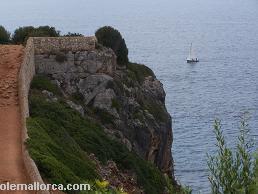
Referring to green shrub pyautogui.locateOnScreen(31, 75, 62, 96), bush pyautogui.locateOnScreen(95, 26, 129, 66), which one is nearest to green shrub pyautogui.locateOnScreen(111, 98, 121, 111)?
green shrub pyautogui.locateOnScreen(31, 75, 62, 96)

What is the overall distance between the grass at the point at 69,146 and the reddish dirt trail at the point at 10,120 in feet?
2.25

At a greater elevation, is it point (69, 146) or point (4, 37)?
point (4, 37)

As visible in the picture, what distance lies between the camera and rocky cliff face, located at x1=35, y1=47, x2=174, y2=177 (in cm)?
4181

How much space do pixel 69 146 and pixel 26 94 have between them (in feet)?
17.2

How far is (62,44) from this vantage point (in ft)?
144

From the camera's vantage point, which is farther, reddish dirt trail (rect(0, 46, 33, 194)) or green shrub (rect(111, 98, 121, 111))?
green shrub (rect(111, 98, 121, 111))

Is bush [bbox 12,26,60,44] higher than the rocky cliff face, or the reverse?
bush [bbox 12,26,60,44]

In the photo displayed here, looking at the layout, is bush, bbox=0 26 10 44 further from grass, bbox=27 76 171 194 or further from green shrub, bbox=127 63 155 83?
grass, bbox=27 76 171 194

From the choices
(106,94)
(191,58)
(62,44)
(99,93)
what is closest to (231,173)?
(106,94)

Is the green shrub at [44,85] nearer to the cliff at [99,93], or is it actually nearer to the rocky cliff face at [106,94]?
the cliff at [99,93]

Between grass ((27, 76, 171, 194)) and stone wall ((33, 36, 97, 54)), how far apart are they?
3.25m

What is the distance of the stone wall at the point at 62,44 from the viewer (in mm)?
43438

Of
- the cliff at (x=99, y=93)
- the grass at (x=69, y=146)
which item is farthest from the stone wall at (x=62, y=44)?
the grass at (x=69, y=146)

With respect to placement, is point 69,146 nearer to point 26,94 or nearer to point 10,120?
point 10,120
